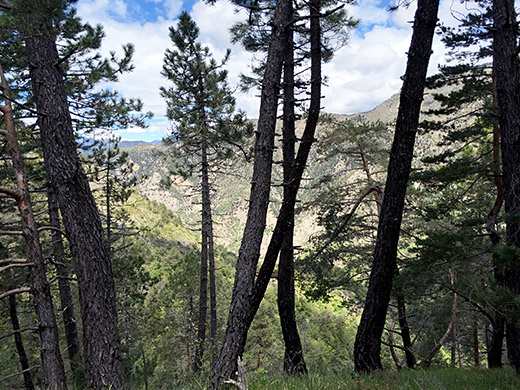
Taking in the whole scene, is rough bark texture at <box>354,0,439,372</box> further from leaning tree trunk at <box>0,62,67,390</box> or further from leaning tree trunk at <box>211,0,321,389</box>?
leaning tree trunk at <box>0,62,67,390</box>

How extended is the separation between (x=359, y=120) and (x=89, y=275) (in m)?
9.51

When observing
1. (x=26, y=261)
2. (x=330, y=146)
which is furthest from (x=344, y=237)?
(x=26, y=261)

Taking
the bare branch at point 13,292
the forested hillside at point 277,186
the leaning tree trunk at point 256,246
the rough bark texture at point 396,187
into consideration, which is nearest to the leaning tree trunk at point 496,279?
the forested hillside at point 277,186

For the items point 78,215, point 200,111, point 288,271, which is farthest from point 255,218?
point 200,111

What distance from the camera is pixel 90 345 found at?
→ 3.54m

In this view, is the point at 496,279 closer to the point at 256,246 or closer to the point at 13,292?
the point at 256,246

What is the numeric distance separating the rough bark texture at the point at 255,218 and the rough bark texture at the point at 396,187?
1.69 m

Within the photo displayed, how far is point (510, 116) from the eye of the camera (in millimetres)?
5348

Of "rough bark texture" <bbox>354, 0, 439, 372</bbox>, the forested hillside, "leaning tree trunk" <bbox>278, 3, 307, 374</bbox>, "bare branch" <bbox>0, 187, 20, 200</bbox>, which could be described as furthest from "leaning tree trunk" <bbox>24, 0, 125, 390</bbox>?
"rough bark texture" <bbox>354, 0, 439, 372</bbox>

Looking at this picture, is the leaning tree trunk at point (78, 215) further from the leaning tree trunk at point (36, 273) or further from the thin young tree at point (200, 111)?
the thin young tree at point (200, 111)

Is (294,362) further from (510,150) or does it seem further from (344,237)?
(510,150)

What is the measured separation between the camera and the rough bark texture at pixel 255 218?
344 centimetres

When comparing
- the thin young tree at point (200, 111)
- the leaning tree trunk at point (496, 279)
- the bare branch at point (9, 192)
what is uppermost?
the thin young tree at point (200, 111)

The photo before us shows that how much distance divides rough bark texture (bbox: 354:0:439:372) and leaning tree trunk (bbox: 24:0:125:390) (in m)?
3.32
